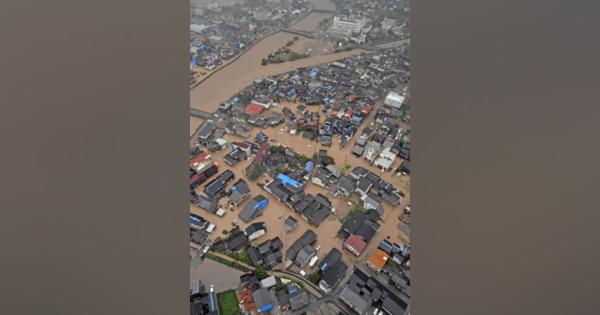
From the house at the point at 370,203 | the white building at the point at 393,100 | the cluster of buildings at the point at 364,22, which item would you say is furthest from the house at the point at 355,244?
the cluster of buildings at the point at 364,22

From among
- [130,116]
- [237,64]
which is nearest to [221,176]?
[237,64]

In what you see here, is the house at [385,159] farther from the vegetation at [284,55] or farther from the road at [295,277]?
the vegetation at [284,55]

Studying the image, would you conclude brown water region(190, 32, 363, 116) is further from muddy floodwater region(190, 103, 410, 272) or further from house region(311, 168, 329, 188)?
house region(311, 168, 329, 188)

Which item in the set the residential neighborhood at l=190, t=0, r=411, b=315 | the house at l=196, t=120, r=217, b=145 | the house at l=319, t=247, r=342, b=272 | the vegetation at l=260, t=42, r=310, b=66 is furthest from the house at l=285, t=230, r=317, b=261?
the vegetation at l=260, t=42, r=310, b=66

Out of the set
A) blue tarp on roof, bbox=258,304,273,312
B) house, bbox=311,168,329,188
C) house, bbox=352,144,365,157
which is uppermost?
house, bbox=352,144,365,157

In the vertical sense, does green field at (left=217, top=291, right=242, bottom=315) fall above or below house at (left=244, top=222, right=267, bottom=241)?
below
